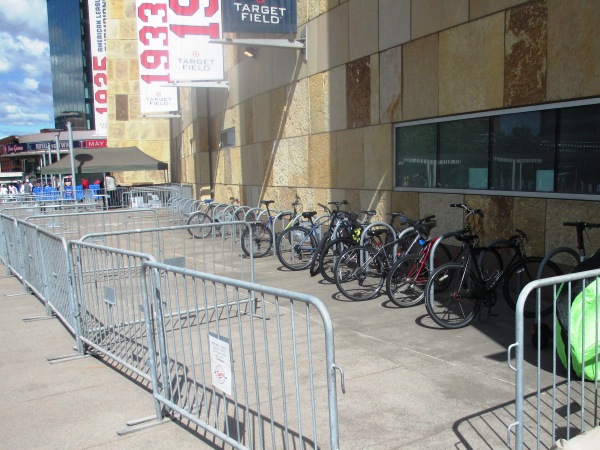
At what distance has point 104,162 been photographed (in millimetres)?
23734

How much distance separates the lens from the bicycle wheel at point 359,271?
715 cm

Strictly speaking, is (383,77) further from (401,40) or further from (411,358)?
(411,358)

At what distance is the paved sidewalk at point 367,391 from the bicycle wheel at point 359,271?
614 millimetres

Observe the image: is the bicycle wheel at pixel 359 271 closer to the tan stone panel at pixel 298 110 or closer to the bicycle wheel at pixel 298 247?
the bicycle wheel at pixel 298 247

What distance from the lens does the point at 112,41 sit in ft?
103

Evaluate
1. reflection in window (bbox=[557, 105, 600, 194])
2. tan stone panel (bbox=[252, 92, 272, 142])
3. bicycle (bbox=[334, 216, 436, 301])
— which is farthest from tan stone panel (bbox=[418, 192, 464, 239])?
tan stone panel (bbox=[252, 92, 272, 142])

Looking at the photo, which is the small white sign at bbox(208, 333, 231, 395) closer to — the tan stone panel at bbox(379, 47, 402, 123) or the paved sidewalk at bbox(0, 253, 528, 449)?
the paved sidewalk at bbox(0, 253, 528, 449)

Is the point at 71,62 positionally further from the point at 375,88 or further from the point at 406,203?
the point at 406,203

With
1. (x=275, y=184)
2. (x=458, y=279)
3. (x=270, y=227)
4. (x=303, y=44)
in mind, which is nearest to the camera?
(x=458, y=279)

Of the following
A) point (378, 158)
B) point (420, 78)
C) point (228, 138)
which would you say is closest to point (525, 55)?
point (420, 78)

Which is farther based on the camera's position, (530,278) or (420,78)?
(420,78)

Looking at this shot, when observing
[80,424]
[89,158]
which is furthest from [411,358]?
[89,158]

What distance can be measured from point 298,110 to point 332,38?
197cm

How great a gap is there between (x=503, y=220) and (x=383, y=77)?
3.40 metres
